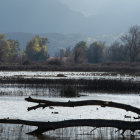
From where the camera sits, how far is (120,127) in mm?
18859

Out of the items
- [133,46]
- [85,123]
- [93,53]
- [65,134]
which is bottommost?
[65,134]

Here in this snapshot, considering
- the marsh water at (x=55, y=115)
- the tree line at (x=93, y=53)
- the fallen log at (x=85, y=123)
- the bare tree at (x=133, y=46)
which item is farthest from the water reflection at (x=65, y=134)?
the bare tree at (x=133, y=46)

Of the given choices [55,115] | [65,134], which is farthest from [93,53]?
[65,134]

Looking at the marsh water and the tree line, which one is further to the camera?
the tree line

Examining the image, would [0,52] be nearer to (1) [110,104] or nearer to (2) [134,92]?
(2) [134,92]

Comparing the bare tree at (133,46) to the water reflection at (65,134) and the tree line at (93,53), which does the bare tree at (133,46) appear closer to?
the tree line at (93,53)

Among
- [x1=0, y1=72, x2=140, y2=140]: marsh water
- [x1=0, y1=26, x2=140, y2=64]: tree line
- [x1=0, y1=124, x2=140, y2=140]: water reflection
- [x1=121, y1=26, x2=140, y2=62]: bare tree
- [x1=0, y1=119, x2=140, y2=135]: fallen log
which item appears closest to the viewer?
[x1=0, y1=119, x2=140, y2=135]: fallen log

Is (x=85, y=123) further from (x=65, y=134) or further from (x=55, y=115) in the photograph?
(x=55, y=115)

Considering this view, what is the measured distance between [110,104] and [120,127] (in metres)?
1.86

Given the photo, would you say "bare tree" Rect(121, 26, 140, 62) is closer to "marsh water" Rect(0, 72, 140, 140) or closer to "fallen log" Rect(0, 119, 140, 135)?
"marsh water" Rect(0, 72, 140, 140)

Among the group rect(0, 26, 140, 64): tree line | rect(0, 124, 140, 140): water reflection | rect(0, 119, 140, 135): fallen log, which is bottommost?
rect(0, 124, 140, 140): water reflection

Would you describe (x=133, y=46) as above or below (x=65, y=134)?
above

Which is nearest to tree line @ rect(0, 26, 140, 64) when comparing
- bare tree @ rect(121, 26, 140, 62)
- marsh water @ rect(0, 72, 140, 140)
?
bare tree @ rect(121, 26, 140, 62)

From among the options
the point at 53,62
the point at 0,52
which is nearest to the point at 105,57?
the point at 0,52
